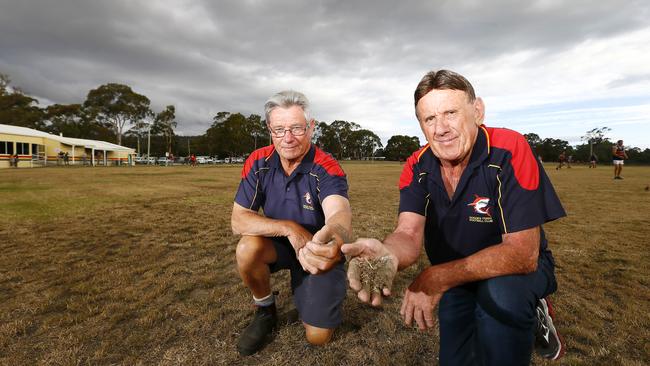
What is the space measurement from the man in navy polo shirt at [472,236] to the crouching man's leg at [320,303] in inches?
34.3

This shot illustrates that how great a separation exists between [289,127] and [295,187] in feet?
1.84

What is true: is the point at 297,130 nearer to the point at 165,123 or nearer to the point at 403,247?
the point at 403,247

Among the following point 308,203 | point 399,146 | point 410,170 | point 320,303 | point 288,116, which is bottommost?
point 320,303

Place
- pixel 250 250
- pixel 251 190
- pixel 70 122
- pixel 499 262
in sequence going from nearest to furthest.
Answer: pixel 499 262 → pixel 250 250 → pixel 251 190 → pixel 70 122

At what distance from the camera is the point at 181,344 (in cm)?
256

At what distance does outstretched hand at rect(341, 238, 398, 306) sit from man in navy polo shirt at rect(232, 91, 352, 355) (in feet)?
2.95

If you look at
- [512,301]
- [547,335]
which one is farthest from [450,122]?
[547,335]

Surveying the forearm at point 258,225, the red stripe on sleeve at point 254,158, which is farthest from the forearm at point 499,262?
the red stripe on sleeve at point 254,158

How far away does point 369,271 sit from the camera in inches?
59.5

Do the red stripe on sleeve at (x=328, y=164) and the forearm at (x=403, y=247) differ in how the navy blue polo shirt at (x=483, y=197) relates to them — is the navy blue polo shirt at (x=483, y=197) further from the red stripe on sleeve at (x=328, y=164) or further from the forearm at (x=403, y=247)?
the red stripe on sleeve at (x=328, y=164)

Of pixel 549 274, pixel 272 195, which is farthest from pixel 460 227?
pixel 272 195

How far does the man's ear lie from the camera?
2.14 meters

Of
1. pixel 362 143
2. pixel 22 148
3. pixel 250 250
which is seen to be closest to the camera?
pixel 250 250

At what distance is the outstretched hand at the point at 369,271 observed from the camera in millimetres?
1480
